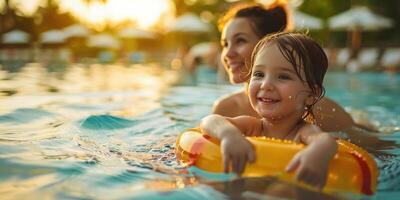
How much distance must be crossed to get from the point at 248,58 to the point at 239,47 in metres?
0.12

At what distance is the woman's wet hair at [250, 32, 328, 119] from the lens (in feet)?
8.27

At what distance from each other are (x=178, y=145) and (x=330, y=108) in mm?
1970

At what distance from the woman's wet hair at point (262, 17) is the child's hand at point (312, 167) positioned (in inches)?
79.5

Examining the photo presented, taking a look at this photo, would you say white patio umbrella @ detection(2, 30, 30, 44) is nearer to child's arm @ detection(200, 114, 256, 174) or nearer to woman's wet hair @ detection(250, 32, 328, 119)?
woman's wet hair @ detection(250, 32, 328, 119)

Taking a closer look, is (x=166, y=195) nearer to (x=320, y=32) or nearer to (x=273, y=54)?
(x=273, y=54)

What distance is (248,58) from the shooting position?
3.82 meters

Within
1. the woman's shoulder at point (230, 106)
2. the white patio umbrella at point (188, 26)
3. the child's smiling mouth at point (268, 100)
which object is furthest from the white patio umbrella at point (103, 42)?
the child's smiling mouth at point (268, 100)

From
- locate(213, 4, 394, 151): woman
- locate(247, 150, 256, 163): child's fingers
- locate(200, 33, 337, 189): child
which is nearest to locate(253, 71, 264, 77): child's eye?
locate(200, 33, 337, 189): child

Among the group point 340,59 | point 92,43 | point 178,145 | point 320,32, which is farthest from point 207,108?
point 92,43

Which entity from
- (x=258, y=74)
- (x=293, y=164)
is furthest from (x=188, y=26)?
(x=293, y=164)

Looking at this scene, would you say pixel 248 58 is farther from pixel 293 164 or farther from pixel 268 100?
pixel 293 164

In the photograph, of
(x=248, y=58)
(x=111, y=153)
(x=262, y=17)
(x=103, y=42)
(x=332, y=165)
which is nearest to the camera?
(x=332, y=165)

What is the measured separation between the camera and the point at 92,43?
1256 inches

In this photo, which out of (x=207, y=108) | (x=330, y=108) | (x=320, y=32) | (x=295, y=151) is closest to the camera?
(x=295, y=151)
